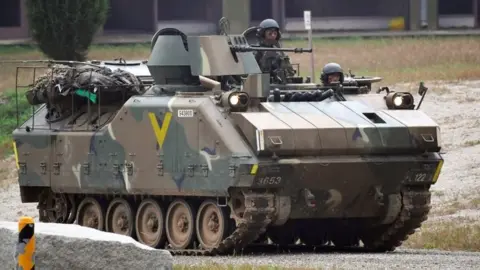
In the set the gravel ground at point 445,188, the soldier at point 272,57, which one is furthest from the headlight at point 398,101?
the gravel ground at point 445,188

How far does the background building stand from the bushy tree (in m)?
13.8

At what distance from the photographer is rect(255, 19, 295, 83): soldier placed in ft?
68.7

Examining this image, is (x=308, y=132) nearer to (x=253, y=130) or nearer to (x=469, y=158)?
(x=253, y=130)

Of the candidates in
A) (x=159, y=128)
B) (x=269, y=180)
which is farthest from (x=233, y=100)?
(x=159, y=128)

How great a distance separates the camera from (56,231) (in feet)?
42.6

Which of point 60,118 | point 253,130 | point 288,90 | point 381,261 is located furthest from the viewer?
point 60,118

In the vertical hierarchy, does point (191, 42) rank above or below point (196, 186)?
above

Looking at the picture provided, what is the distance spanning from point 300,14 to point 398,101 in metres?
37.1

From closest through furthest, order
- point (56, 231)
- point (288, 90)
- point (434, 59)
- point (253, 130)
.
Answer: point (56, 231) → point (253, 130) → point (288, 90) → point (434, 59)

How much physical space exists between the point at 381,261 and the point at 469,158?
11.4 meters

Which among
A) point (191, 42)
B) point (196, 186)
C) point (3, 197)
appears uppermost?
point (191, 42)

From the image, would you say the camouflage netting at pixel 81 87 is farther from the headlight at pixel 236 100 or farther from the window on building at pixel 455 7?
the window on building at pixel 455 7

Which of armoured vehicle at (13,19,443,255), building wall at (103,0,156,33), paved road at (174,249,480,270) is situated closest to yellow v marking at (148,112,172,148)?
armoured vehicle at (13,19,443,255)

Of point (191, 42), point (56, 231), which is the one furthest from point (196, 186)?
point (56, 231)
